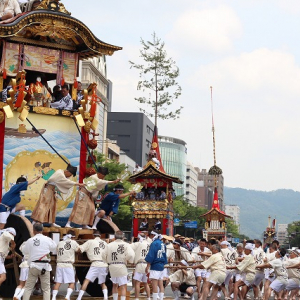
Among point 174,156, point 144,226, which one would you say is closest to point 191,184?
point 174,156

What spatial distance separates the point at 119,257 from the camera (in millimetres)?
17984

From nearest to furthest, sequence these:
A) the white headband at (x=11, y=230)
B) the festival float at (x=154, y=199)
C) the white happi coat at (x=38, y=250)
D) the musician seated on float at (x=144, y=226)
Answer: the white happi coat at (x=38, y=250), the white headband at (x=11, y=230), the musician seated on float at (x=144, y=226), the festival float at (x=154, y=199)

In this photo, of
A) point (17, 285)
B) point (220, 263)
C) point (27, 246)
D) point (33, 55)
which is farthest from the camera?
point (33, 55)

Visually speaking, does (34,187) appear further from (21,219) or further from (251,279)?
(251,279)

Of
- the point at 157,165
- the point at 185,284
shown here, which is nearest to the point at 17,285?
the point at 185,284

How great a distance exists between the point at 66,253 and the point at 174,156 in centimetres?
13580

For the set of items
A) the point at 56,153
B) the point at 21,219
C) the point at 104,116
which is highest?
the point at 104,116

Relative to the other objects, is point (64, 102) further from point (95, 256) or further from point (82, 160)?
point (95, 256)

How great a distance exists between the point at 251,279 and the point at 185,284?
77.1 inches

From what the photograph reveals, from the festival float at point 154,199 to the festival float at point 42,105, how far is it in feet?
67.7

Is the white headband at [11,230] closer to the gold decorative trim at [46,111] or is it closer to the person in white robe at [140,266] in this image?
the person in white robe at [140,266]

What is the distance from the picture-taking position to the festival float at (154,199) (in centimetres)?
4175

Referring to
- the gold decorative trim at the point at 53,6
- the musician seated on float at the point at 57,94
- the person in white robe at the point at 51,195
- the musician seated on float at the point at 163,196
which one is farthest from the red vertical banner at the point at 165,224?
the person in white robe at the point at 51,195

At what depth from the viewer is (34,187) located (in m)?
20.1
